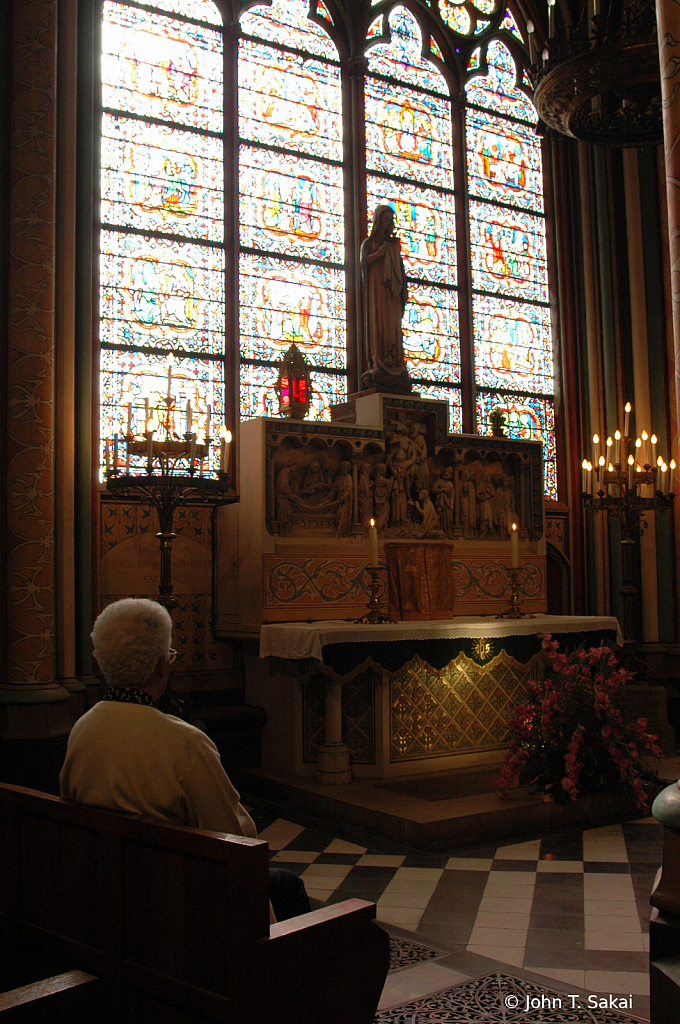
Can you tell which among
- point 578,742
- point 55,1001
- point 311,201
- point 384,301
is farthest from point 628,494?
point 55,1001

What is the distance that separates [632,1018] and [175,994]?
5.26 ft

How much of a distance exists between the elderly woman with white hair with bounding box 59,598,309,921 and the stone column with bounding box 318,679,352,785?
3905 millimetres

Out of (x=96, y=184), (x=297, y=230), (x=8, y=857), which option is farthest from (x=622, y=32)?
(x=8, y=857)

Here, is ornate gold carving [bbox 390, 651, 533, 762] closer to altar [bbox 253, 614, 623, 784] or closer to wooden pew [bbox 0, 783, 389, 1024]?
altar [bbox 253, 614, 623, 784]

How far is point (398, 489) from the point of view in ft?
25.5

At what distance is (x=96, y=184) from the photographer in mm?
7824

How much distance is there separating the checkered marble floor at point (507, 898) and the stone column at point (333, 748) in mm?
555

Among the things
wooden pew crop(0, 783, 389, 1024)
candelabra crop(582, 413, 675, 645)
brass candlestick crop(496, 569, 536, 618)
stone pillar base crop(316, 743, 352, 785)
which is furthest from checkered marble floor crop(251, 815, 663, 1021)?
candelabra crop(582, 413, 675, 645)

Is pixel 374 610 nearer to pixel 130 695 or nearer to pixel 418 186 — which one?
pixel 130 695

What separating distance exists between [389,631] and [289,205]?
4.57 m

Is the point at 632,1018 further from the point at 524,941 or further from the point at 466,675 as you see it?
the point at 466,675

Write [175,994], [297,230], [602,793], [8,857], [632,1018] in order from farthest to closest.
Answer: [297,230]
[602,793]
[632,1018]
[8,857]
[175,994]

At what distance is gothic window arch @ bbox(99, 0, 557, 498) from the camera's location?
808cm

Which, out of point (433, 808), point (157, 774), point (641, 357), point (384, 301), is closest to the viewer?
point (157, 774)
